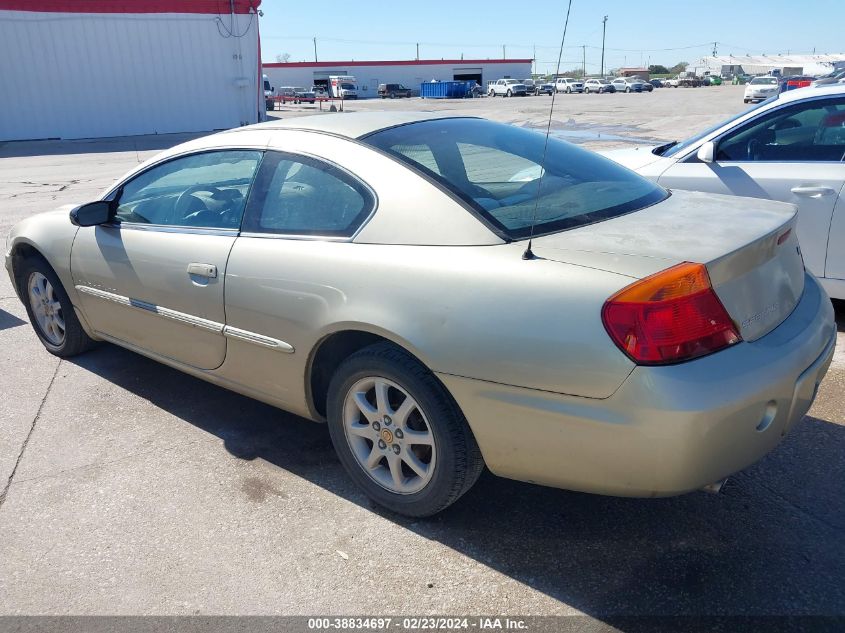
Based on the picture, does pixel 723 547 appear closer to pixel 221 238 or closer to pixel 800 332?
pixel 800 332

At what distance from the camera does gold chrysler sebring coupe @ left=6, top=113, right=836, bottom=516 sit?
228cm

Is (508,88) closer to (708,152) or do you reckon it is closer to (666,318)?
(708,152)

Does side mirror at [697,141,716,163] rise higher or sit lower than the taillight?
higher

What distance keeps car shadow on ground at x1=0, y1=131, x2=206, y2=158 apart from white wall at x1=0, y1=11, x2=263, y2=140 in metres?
0.60

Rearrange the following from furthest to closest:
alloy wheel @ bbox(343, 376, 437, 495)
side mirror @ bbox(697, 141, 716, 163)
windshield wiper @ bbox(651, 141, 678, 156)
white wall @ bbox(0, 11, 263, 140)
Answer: white wall @ bbox(0, 11, 263, 140), windshield wiper @ bbox(651, 141, 678, 156), side mirror @ bbox(697, 141, 716, 163), alloy wheel @ bbox(343, 376, 437, 495)

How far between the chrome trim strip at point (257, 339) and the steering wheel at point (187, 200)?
2.33 ft

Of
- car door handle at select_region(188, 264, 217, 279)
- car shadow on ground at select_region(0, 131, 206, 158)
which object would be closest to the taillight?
car door handle at select_region(188, 264, 217, 279)

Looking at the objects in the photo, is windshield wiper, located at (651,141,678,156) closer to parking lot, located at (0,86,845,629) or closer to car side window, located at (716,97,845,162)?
car side window, located at (716,97,845,162)

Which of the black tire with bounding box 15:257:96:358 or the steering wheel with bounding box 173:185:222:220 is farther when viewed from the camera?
the black tire with bounding box 15:257:96:358

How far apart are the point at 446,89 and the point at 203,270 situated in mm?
66647

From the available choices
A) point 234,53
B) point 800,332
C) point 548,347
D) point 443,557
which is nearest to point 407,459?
point 443,557

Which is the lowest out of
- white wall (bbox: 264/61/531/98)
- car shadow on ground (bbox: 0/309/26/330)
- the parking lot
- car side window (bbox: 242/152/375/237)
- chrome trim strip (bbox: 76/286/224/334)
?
car shadow on ground (bbox: 0/309/26/330)

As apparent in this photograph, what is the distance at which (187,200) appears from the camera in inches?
150

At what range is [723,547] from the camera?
8.82ft
